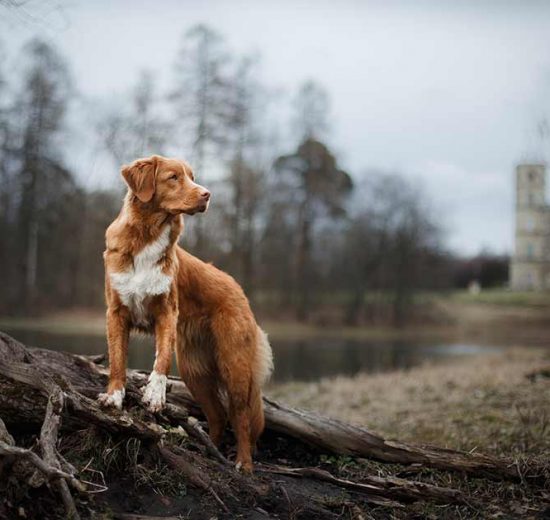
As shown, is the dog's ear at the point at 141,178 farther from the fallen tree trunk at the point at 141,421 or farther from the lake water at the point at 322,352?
the lake water at the point at 322,352

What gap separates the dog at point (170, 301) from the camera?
5070 millimetres

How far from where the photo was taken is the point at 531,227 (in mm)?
29719

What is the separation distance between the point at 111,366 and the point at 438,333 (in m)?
34.1

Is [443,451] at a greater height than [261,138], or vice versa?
[261,138]

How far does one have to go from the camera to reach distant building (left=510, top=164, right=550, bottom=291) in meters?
20.4

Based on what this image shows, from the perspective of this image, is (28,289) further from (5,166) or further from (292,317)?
(292,317)

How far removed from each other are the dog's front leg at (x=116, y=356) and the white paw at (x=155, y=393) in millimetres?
200

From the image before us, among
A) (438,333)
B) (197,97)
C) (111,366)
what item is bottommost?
(438,333)

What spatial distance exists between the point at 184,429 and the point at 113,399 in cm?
90

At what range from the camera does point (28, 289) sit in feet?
93.7

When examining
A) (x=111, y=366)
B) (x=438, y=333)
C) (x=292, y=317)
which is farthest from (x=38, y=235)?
(x=111, y=366)

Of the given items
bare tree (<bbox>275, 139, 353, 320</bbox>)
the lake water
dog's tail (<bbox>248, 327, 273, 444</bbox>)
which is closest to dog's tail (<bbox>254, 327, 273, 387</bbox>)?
dog's tail (<bbox>248, 327, 273, 444</bbox>)

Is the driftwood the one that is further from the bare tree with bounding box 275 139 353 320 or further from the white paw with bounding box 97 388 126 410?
the bare tree with bounding box 275 139 353 320

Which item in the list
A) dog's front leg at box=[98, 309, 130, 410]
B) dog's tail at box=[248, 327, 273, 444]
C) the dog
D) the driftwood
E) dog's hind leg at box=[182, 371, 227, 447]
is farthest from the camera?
dog's hind leg at box=[182, 371, 227, 447]
